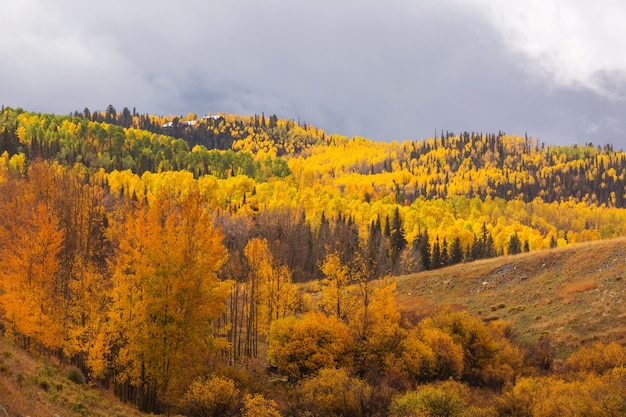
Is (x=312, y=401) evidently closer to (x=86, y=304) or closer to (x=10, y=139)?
(x=86, y=304)

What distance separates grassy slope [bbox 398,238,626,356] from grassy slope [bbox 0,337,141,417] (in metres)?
36.4

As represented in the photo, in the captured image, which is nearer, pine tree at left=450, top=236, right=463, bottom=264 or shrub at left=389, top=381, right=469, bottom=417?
shrub at left=389, top=381, right=469, bottom=417

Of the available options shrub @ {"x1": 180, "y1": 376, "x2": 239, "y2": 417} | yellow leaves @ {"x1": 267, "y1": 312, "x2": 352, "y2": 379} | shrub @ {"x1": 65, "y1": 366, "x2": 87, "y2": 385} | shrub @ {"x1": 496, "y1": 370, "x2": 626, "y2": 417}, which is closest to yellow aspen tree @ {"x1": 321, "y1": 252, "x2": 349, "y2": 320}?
yellow leaves @ {"x1": 267, "y1": 312, "x2": 352, "y2": 379}

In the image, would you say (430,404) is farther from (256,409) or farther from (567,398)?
(256,409)

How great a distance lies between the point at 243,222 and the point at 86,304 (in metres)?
77.6

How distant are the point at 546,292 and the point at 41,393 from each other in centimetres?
5197

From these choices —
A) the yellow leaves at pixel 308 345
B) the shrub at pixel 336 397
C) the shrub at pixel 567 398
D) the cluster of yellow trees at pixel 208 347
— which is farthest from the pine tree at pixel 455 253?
the shrub at pixel 336 397

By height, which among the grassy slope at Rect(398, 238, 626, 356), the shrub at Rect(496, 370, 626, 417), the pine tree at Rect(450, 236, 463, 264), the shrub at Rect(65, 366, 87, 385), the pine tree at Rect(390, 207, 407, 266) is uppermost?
the pine tree at Rect(390, 207, 407, 266)

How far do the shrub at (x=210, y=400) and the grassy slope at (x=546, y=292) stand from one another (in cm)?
2840

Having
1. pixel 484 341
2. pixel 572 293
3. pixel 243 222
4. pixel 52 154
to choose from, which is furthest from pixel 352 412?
pixel 52 154

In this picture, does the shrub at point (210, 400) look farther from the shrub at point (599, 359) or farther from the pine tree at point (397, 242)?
the pine tree at point (397, 242)

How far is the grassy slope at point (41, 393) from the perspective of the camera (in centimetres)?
1858

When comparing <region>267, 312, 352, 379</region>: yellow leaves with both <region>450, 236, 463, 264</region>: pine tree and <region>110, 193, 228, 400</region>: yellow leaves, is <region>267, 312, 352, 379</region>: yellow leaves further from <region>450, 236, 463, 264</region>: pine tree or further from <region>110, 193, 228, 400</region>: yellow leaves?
<region>450, 236, 463, 264</region>: pine tree

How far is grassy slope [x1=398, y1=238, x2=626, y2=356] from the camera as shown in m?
44.0
